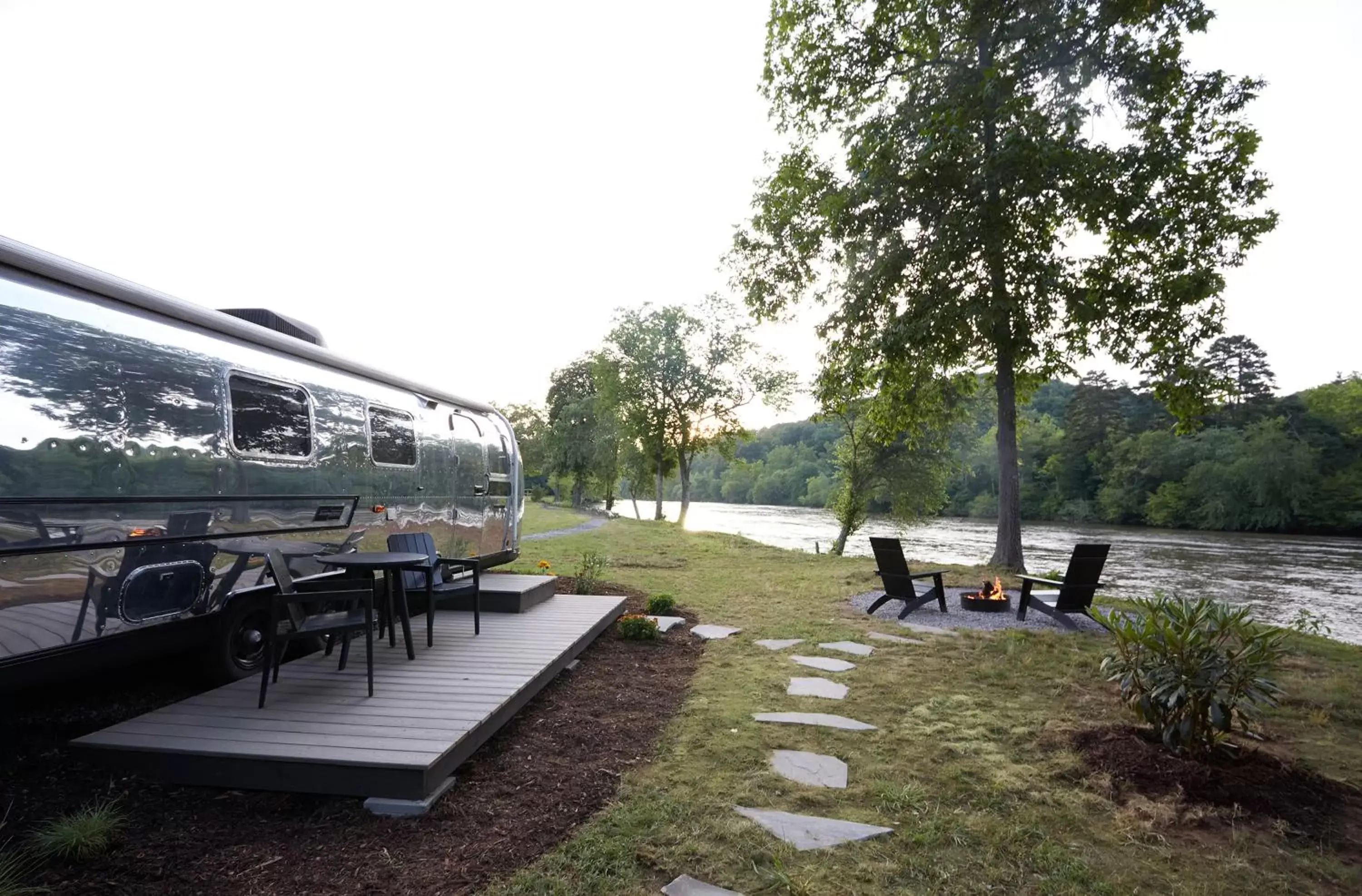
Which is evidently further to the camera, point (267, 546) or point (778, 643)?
point (778, 643)

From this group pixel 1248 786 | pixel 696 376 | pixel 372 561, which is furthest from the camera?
pixel 696 376

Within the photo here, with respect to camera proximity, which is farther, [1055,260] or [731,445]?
[731,445]

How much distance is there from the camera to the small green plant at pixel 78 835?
8.04ft

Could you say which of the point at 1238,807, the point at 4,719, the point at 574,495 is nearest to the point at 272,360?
the point at 4,719

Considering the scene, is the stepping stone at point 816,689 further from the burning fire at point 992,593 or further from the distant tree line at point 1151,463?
the distant tree line at point 1151,463

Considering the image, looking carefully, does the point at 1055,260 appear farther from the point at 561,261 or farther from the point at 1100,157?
the point at 561,261

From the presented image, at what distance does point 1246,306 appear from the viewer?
12.4 m

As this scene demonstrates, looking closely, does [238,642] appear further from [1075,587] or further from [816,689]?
[1075,587]

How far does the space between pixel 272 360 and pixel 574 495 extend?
130ft

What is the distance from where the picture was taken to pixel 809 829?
290cm

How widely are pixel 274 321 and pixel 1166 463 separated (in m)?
46.9

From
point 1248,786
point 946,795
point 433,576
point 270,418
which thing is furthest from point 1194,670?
point 270,418

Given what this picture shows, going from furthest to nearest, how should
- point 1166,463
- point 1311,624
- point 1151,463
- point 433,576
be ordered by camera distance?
point 1151,463 < point 1166,463 < point 1311,624 < point 433,576

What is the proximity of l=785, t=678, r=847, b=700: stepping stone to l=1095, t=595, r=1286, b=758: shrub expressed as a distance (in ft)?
5.70
